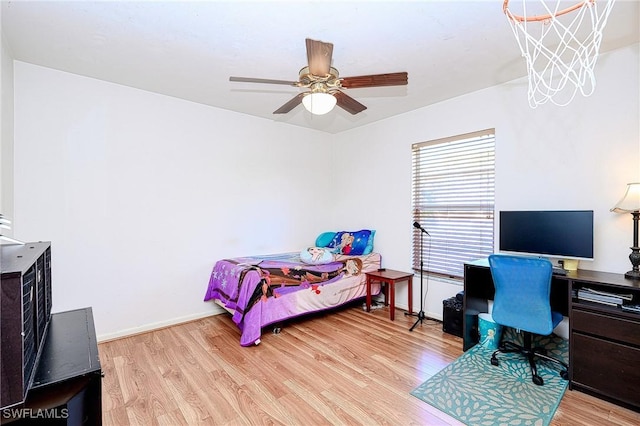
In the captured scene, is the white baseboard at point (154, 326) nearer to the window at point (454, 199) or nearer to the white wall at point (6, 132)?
the white wall at point (6, 132)

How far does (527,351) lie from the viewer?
2.51 m

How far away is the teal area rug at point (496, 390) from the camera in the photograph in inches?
76.5

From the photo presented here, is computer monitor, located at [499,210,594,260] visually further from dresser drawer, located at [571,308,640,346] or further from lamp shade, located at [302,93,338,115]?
lamp shade, located at [302,93,338,115]

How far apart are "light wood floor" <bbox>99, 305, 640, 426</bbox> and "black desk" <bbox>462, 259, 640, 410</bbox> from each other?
0.11 m

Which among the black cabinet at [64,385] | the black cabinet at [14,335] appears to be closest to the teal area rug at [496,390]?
the black cabinet at [64,385]

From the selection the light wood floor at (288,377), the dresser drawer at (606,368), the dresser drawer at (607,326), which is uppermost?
the dresser drawer at (607,326)

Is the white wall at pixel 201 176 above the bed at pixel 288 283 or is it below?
above

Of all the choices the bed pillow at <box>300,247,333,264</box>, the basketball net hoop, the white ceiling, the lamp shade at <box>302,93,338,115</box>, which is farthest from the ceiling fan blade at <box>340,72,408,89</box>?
the bed pillow at <box>300,247,333,264</box>

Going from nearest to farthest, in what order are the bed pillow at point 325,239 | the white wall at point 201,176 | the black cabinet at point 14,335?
the black cabinet at point 14,335, the white wall at point 201,176, the bed pillow at point 325,239

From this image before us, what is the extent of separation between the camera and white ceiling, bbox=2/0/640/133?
1944mm

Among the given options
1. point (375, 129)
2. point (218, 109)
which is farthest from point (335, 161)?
point (218, 109)

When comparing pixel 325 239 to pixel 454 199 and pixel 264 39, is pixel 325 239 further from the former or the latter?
pixel 264 39

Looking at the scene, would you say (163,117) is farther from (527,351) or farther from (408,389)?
(527,351)

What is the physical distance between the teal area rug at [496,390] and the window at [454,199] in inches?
42.6
